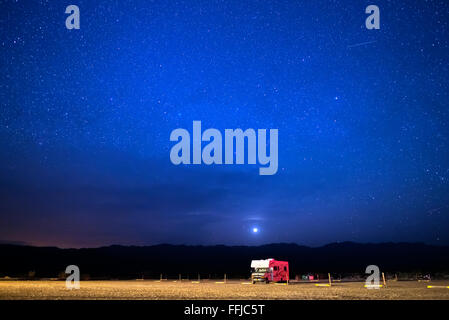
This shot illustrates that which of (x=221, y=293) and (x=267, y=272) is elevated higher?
(x=221, y=293)

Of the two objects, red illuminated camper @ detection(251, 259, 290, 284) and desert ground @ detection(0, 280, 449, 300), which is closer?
desert ground @ detection(0, 280, 449, 300)

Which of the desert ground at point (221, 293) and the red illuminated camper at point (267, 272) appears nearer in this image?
the desert ground at point (221, 293)

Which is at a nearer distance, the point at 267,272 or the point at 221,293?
the point at 221,293

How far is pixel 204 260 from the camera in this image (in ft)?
605

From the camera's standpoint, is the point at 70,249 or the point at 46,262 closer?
the point at 46,262
